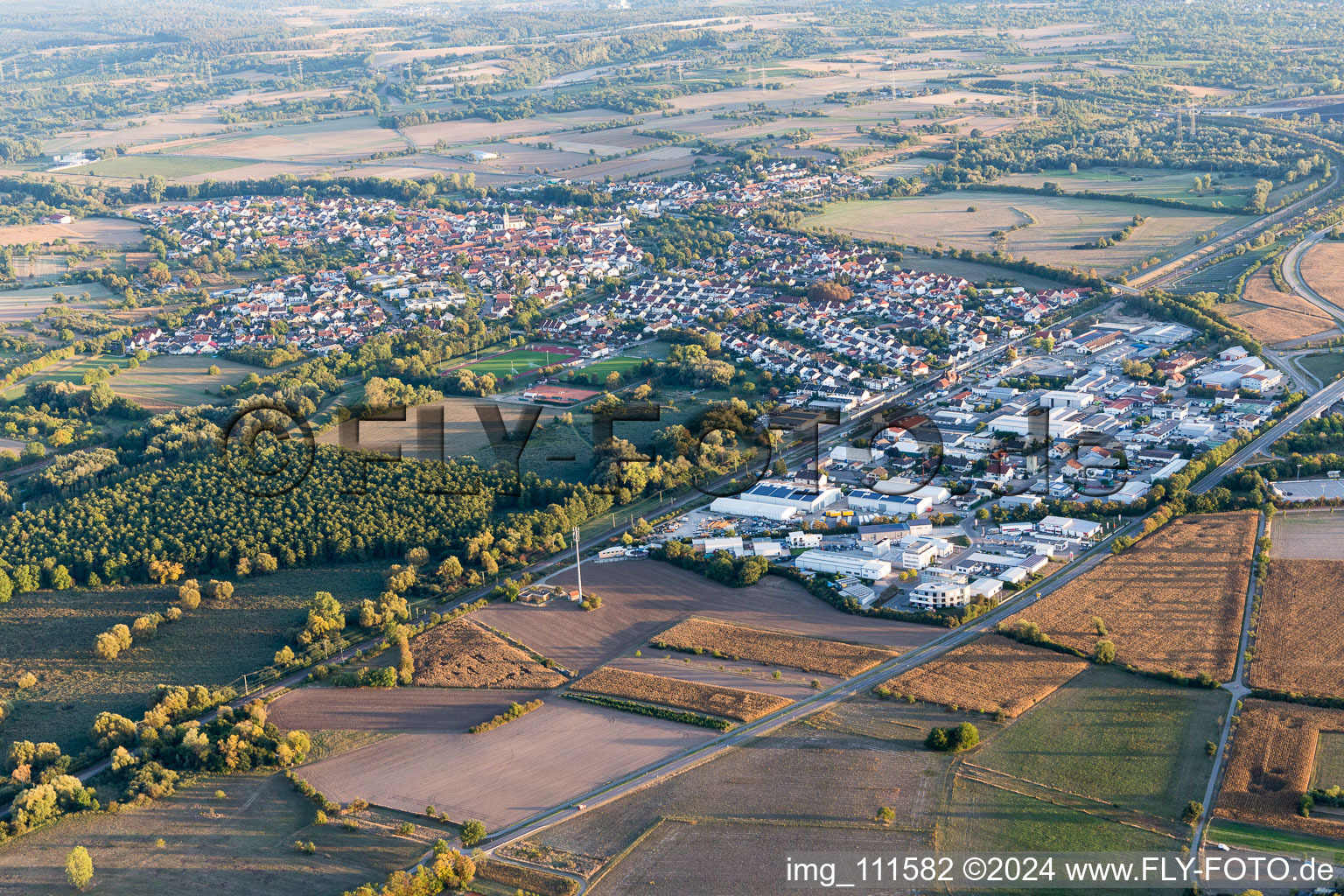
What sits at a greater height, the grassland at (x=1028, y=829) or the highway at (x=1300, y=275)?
the highway at (x=1300, y=275)

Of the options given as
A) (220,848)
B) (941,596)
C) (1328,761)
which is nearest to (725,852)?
(220,848)

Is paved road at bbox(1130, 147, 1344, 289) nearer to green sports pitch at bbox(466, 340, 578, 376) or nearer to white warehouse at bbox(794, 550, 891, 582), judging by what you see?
green sports pitch at bbox(466, 340, 578, 376)

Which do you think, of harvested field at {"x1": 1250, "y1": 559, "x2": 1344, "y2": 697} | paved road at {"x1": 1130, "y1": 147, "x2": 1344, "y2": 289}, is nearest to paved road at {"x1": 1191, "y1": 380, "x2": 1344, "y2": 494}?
harvested field at {"x1": 1250, "y1": 559, "x2": 1344, "y2": 697}

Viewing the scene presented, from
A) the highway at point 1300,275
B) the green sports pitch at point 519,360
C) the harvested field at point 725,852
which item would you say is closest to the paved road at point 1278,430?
the highway at point 1300,275

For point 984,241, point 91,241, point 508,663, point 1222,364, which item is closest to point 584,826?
point 508,663

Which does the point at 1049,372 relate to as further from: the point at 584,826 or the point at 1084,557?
the point at 584,826

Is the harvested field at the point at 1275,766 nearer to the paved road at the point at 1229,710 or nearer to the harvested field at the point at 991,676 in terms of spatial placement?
the paved road at the point at 1229,710
